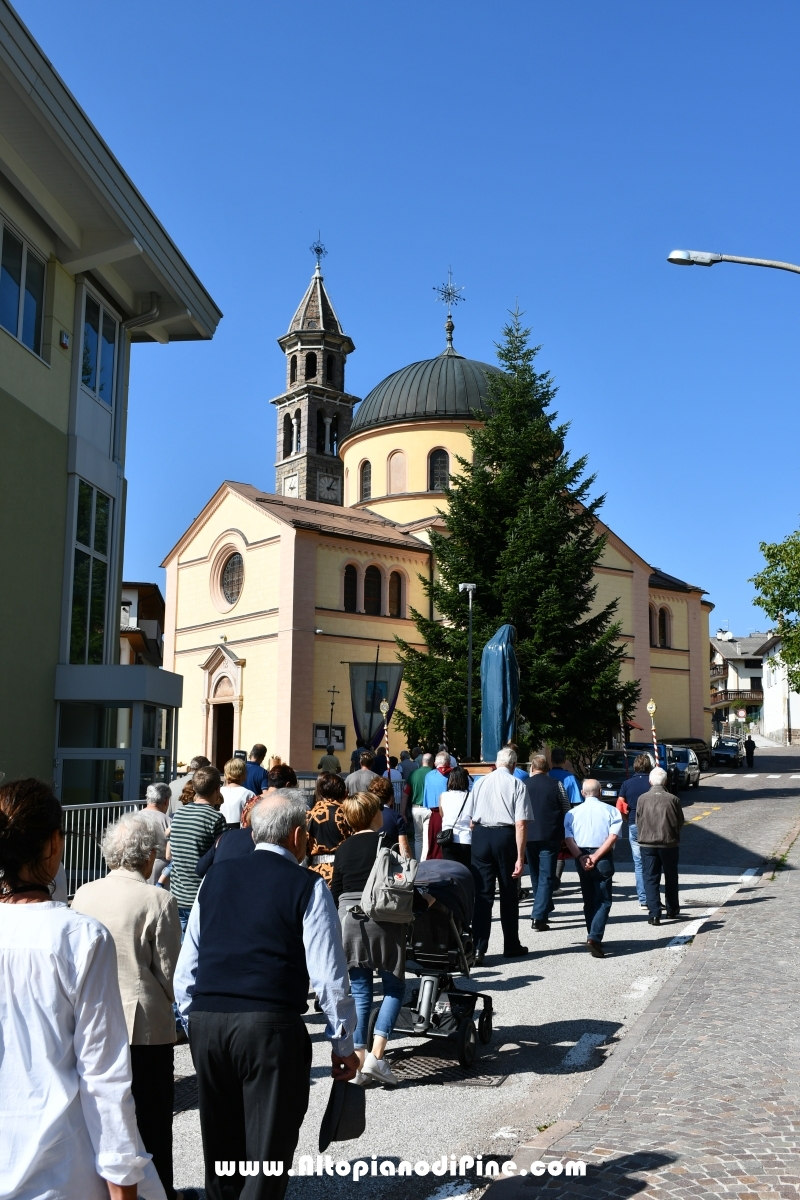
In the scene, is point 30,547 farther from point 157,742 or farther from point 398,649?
point 398,649

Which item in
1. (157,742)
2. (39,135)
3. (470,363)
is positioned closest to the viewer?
(39,135)

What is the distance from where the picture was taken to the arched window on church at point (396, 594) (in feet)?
135

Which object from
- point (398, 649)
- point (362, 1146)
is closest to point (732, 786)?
point (398, 649)

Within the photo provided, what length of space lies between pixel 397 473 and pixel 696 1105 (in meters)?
41.8

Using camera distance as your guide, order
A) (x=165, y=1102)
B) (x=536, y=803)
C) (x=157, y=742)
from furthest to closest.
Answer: (x=157, y=742), (x=536, y=803), (x=165, y=1102)

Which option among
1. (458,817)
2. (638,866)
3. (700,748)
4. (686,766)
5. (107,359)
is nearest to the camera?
(458,817)

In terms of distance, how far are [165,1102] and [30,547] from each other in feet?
37.6

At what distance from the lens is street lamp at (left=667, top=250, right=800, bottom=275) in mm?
12211

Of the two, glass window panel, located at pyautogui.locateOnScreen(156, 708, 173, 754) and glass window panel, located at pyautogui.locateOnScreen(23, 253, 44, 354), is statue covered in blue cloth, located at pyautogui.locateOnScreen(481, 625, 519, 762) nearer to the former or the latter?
glass window panel, located at pyautogui.locateOnScreen(156, 708, 173, 754)

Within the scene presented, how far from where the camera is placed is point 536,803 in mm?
11398

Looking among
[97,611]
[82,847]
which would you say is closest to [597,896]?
[82,847]

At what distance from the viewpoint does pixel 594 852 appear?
34.7 feet

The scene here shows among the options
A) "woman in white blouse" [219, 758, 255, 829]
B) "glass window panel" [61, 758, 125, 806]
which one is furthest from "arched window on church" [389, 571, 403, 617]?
"woman in white blouse" [219, 758, 255, 829]

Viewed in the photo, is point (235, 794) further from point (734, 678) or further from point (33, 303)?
point (734, 678)
